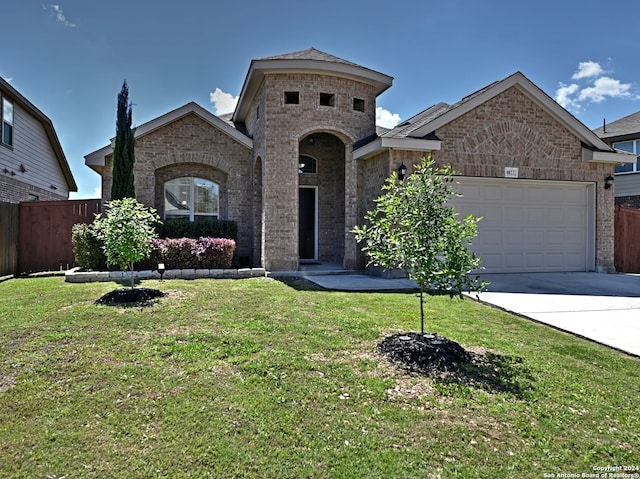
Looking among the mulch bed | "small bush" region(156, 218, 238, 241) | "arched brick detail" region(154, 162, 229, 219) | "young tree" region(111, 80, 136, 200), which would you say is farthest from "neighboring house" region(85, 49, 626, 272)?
the mulch bed

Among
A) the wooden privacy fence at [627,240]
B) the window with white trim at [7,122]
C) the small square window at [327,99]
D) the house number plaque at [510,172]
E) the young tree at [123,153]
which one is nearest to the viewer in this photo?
the house number plaque at [510,172]

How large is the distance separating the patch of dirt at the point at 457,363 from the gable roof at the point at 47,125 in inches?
610

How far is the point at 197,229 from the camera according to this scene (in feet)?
41.9

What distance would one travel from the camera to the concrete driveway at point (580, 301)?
5.82 metres

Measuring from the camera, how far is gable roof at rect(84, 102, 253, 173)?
1272cm

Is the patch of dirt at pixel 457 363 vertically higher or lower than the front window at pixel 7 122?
lower

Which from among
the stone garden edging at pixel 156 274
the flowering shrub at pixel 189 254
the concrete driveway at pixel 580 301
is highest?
the flowering shrub at pixel 189 254

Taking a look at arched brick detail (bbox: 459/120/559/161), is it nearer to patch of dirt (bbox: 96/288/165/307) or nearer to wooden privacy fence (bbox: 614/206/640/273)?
wooden privacy fence (bbox: 614/206/640/273)

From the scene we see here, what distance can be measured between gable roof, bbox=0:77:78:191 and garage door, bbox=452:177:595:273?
1481cm

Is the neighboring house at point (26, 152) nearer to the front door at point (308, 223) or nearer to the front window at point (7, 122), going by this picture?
the front window at point (7, 122)

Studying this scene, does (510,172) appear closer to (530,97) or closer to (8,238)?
(530,97)

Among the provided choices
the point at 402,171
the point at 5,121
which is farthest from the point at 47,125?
the point at 402,171

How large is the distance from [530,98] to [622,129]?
12.5 metres

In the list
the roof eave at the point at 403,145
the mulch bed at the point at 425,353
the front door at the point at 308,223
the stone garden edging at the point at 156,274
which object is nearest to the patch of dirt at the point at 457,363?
the mulch bed at the point at 425,353
